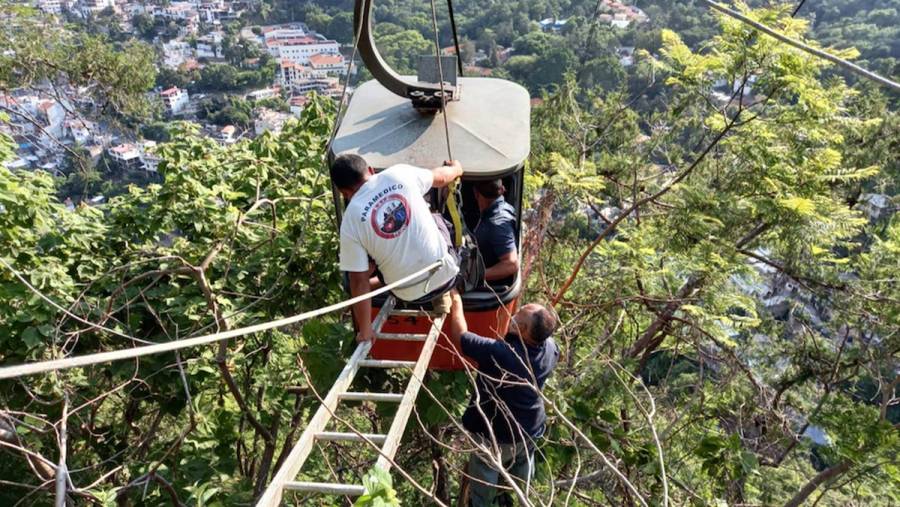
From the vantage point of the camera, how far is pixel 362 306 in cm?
342

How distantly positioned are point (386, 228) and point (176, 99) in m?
31.2

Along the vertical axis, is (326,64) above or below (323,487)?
below

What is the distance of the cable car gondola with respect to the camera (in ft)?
12.5

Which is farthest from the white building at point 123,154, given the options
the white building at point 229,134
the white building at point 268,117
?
the white building at point 268,117

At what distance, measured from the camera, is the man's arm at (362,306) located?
3.40m

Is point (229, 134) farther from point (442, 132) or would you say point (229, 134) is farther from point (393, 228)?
point (393, 228)

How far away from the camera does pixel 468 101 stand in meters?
4.34

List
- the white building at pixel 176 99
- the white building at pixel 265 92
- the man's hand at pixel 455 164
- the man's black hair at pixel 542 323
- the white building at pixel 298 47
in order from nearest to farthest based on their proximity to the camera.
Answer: the man's black hair at pixel 542 323
the man's hand at pixel 455 164
the white building at pixel 176 99
the white building at pixel 265 92
the white building at pixel 298 47

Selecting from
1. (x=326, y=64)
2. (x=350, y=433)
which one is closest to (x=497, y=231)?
(x=350, y=433)

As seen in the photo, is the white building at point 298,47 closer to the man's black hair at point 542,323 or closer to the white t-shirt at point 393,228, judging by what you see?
the white t-shirt at point 393,228

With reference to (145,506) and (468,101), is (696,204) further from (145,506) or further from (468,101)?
(145,506)

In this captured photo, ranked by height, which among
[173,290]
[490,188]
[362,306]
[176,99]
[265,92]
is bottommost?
[265,92]

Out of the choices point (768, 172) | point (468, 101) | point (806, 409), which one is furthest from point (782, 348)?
point (468, 101)

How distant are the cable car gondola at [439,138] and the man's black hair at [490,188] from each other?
8 cm
